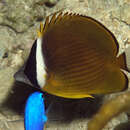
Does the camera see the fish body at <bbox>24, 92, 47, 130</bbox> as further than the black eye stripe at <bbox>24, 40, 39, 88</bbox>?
Yes

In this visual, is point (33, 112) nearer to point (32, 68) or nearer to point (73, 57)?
point (32, 68)

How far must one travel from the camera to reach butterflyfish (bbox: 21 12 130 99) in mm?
1479

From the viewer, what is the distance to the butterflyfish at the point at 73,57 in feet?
4.85

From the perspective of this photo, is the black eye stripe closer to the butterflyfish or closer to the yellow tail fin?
the butterflyfish

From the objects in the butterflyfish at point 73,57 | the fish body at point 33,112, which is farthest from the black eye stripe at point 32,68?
the fish body at point 33,112

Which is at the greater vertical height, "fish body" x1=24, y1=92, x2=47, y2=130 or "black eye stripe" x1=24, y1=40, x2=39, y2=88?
"black eye stripe" x1=24, y1=40, x2=39, y2=88

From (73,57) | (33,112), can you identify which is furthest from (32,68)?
(33,112)

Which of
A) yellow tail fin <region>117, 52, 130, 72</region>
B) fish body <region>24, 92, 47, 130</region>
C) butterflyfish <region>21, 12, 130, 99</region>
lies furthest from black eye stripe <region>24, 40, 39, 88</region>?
yellow tail fin <region>117, 52, 130, 72</region>

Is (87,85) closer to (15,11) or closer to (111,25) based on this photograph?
(111,25)

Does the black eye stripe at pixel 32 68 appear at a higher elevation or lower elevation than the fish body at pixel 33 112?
higher

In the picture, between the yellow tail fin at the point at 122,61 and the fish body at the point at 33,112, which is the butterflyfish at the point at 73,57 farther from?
the fish body at the point at 33,112

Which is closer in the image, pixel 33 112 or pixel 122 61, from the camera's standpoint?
pixel 122 61

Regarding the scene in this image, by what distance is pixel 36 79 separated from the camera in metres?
1.50

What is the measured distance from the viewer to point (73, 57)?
1.49m
